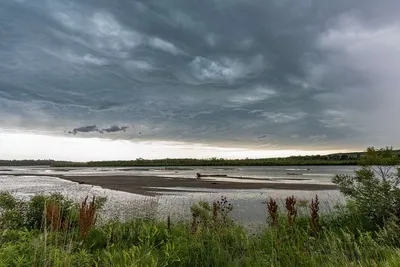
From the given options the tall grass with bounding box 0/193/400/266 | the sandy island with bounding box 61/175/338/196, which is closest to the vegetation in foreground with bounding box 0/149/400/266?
the tall grass with bounding box 0/193/400/266

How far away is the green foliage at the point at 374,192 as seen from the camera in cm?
1114

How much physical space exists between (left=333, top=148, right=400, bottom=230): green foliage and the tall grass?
0.71m

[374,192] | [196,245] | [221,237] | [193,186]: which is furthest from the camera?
[193,186]

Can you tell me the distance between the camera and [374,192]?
11.8 meters

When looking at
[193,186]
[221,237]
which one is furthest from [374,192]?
[193,186]

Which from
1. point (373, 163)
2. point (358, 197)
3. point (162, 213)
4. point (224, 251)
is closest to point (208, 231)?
point (224, 251)

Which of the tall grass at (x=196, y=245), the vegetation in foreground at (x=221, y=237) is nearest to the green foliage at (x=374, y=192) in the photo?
the vegetation in foreground at (x=221, y=237)

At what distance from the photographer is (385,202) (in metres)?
11.2

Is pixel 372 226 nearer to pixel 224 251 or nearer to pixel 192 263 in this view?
pixel 224 251

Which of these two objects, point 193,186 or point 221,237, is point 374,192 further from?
point 193,186

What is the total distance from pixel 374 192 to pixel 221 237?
639cm

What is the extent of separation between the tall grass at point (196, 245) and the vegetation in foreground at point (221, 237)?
24mm

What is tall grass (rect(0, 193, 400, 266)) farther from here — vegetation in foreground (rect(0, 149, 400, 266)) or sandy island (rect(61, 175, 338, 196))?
sandy island (rect(61, 175, 338, 196))

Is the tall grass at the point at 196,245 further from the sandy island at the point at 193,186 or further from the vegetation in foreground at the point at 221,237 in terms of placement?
the sandy island at the point at 193,186
